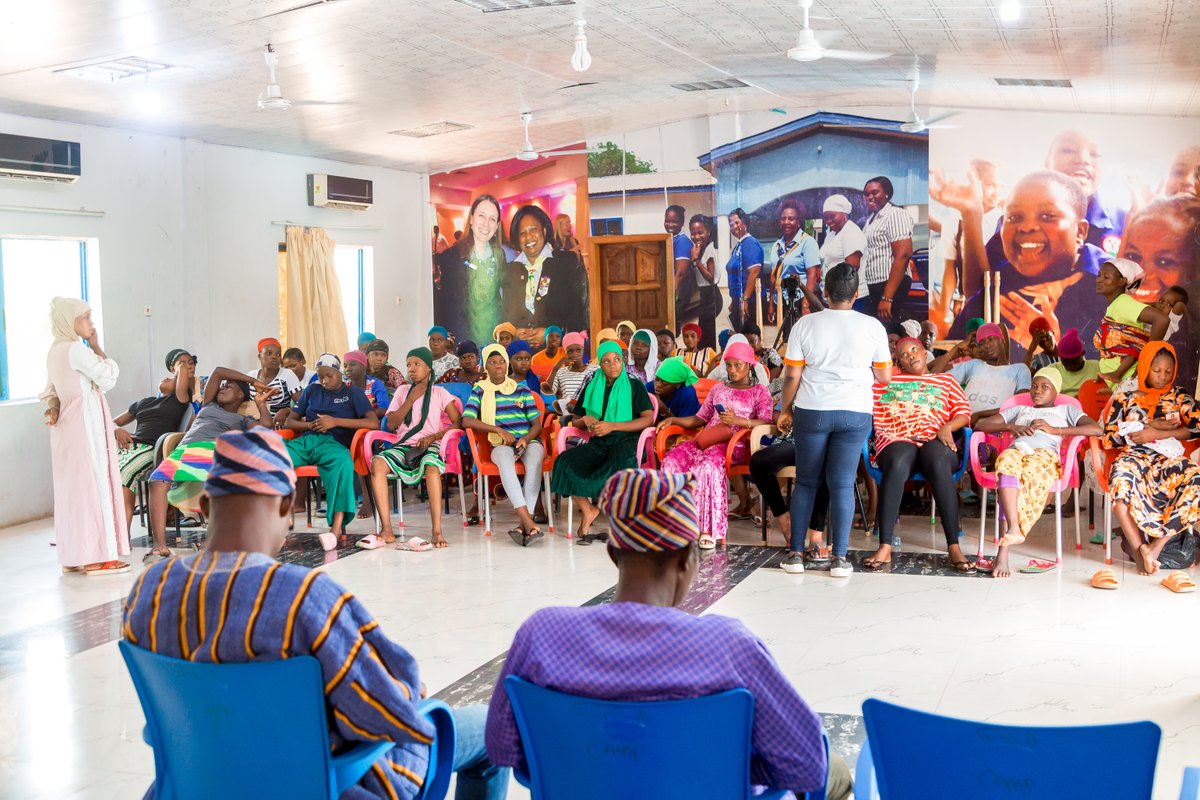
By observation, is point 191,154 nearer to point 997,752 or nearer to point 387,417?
point 387,417

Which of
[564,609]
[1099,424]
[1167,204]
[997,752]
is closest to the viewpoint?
[997,752]

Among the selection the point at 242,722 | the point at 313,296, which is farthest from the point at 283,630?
the point at 313,296

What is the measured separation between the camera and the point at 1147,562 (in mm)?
5805

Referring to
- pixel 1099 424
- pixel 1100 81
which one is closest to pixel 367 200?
pixel 1100 81

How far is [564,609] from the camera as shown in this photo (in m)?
2.14

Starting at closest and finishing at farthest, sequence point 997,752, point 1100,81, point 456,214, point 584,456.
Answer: point 997,752 < point 584,456 < point 1100,81 < point 456,214

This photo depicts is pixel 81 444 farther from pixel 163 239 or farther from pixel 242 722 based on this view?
pixel 242 722

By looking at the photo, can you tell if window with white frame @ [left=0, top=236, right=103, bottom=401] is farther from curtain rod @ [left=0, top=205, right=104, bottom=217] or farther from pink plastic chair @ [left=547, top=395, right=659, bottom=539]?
pink plastic chair @ [left=547, top=395, right=659, bottom=539]

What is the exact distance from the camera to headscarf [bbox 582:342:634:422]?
23.4 ft

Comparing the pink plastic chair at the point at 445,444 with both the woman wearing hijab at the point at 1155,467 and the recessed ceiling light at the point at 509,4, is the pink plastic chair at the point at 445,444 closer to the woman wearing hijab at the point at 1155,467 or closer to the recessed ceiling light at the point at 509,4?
the recessed ceiling light at the point at 509,4

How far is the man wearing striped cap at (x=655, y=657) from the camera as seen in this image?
79.0 inches

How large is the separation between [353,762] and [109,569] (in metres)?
5.00

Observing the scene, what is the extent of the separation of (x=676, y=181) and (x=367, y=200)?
317 cm

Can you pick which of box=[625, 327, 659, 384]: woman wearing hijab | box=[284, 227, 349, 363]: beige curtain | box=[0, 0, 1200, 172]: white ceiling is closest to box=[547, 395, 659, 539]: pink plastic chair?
box=[625, 327, 659, 384]: woman wearing hijab
